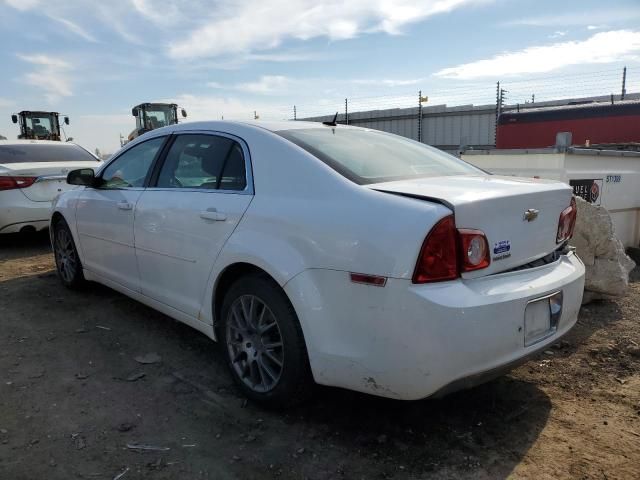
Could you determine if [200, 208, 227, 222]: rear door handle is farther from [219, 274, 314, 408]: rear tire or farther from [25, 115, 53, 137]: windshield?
[25, 115, 53, 137]: windshield

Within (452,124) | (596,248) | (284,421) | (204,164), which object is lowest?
(284,421)

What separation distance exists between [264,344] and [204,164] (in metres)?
1.24

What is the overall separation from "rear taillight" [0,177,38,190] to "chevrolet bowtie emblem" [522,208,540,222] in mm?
6262

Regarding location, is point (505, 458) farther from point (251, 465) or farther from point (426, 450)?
point (251, 465)

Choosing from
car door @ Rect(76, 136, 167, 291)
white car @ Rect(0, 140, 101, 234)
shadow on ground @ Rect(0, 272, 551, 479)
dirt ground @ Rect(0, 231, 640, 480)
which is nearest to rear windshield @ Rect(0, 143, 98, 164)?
white car @ Rect(0, 140, 101, 234)

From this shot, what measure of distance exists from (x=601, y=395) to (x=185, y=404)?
2.38 meters

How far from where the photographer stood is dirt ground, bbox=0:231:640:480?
2.38 meters

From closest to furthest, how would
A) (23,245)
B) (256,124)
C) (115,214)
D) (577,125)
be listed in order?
(256,124)
(115,214)
(23,245)
(577,125)

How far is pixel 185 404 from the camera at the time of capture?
9.71ft

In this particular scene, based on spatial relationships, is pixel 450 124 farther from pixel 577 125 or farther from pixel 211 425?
pixel 211 425

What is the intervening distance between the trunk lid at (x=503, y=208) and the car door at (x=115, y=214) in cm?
208

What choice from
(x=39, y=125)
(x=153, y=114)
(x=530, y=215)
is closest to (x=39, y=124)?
(x=39, y=125)

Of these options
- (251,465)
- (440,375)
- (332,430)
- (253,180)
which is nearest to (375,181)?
(253,180)

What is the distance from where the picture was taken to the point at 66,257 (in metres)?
5.01
